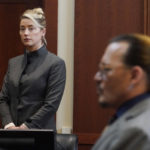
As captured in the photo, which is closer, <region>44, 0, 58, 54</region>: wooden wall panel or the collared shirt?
the collared shirt

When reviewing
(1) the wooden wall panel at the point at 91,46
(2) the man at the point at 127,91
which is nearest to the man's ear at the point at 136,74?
(2) the man at the point at 127,91

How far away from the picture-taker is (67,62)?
179 inches

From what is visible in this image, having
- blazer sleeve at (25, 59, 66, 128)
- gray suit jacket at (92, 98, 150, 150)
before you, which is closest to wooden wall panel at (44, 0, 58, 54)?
blazer sleeve at (25, 59, 66, 128)

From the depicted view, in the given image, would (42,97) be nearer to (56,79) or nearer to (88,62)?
(56,79)

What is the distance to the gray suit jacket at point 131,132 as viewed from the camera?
1.24 metres

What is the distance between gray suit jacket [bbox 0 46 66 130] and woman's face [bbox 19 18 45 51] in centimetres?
6

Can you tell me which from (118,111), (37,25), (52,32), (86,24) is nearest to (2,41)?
(52,32)

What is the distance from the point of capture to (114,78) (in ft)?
4.53

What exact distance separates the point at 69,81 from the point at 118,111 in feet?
10.5

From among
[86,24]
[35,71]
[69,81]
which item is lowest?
[69,81]

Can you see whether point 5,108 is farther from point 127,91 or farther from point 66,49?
point 127,91

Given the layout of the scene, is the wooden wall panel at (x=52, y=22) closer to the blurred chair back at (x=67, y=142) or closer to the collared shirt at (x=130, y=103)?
the blurred chair back at (x=67, y=142)

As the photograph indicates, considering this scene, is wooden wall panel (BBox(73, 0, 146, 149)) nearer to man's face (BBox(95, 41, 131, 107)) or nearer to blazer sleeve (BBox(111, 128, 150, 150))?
man's face (BBox(95, 41, 131, 107))

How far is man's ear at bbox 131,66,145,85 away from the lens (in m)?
1.33
